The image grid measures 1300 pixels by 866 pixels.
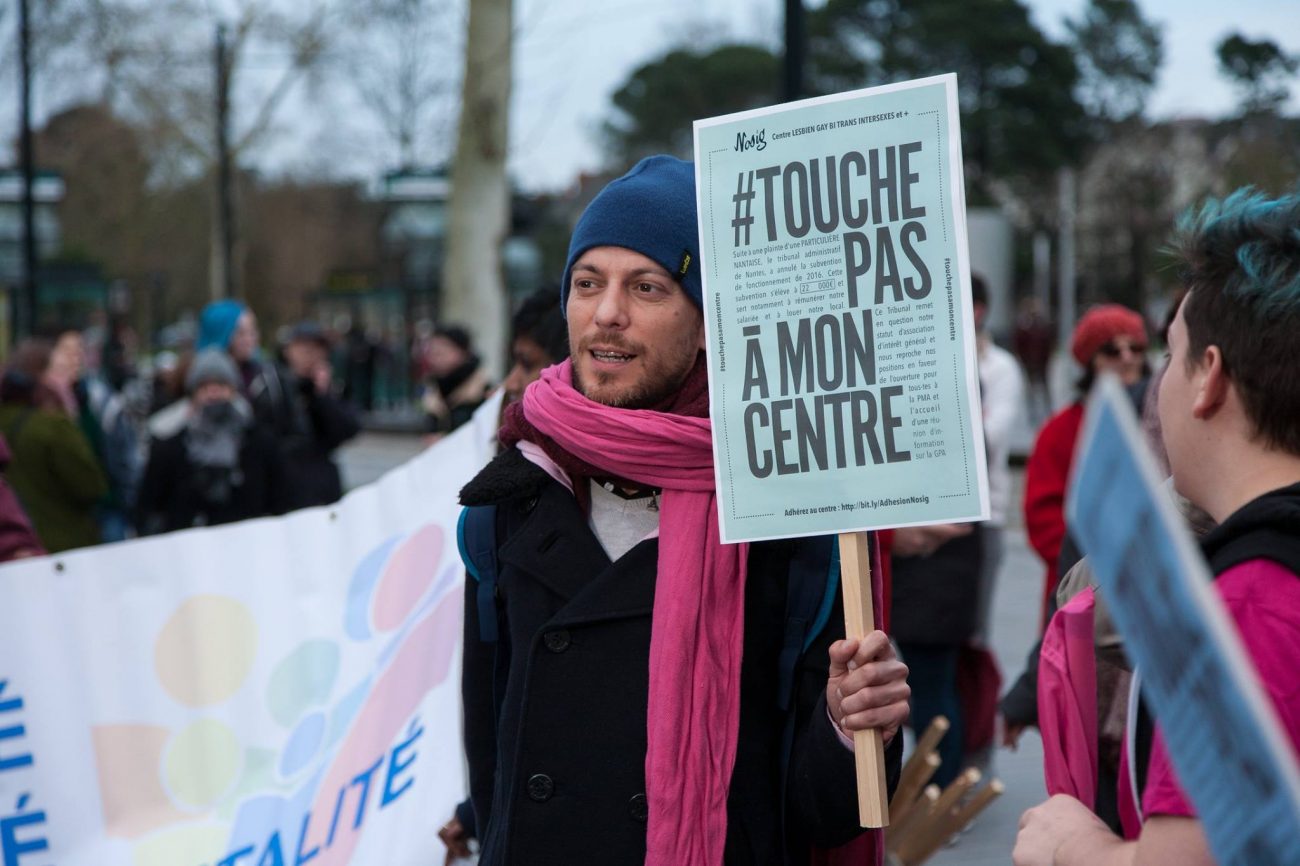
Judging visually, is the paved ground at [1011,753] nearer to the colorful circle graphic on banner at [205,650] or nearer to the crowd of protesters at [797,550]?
the crowd of protesters at [797,550]

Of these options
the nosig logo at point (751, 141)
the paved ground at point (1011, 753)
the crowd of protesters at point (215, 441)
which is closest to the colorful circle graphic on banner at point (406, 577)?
the crowd of protesters at point (215, 441)

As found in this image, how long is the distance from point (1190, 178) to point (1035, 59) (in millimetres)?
10234

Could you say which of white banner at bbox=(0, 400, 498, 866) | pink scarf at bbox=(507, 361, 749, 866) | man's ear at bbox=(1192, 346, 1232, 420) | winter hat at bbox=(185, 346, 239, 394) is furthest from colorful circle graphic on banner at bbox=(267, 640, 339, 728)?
winter hat at bbox=(185, 346, 239, 394)

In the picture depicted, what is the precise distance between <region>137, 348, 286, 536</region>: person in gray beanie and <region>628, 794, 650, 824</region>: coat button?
505 cm

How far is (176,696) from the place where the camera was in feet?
13.3

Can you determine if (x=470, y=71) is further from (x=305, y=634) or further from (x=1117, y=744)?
(x=1117, y=744)

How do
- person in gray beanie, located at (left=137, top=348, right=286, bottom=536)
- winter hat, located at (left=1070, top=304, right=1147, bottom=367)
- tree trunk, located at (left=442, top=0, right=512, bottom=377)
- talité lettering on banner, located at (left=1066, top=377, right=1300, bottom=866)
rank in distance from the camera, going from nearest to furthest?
talité lettering on banner, located at (left=1066, top=377, right=1300, bottom=866) < winter hat, located at (left=1070, top=304, right=1147, bottom=367) < person in gray beanie, located at (left=137, top=348, right=286, bottom=536) < tree trunk, located at (left=442, top=0, right=512, bottom=377)

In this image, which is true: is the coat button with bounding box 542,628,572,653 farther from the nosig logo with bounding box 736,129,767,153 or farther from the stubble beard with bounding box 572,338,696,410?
the nosig logo with bounding box 736,129,767,153

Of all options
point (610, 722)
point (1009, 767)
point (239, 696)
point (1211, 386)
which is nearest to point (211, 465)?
point (239, 696)

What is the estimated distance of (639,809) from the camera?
2273 mm

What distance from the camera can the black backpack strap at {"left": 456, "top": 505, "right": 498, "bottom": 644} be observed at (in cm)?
249

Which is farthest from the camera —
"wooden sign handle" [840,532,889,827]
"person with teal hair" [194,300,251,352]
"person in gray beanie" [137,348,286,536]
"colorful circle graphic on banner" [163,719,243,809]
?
"person with teal hair" [194,300,251,352]

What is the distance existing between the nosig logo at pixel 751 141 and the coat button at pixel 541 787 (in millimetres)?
949

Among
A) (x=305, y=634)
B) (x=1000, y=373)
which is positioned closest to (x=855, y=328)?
(x=305, y=634)
